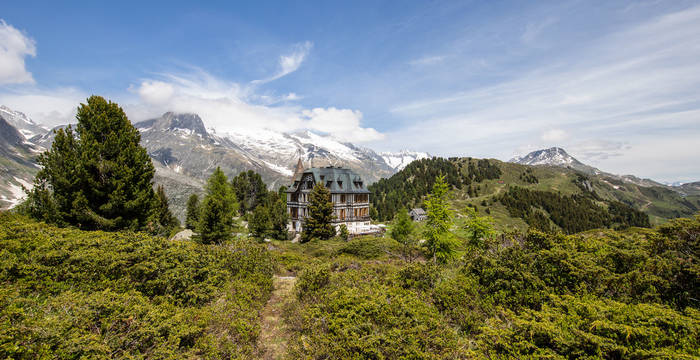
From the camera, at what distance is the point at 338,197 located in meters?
47.8

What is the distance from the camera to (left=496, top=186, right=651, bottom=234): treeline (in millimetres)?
95113

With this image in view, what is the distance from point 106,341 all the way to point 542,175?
715 ft

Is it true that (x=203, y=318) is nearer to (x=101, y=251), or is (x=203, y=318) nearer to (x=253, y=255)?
(x=101, y=251)

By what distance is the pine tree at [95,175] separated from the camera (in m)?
19.5

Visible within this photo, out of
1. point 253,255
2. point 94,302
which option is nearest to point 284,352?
point 94,302

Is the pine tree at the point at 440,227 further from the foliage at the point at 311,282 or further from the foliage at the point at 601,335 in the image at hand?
the foliage at the point at 601,335

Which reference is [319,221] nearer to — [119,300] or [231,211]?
[231,211]

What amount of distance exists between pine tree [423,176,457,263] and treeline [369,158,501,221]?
54.5 m

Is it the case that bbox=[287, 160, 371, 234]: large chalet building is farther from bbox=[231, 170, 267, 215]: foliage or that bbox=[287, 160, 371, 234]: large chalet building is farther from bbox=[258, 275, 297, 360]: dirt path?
bbox=[258, 275, 297, 360]: dirt path

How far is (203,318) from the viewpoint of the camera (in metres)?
Result: 8.04

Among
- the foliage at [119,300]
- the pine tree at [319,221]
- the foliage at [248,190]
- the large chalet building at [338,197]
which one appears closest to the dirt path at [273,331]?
the foliage at [119,300]

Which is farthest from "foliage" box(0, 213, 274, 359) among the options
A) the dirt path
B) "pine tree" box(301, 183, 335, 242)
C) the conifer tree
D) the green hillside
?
the green hillside

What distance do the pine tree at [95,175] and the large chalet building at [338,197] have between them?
27.6 meters

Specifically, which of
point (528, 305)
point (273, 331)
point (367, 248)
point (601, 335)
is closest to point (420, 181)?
point (367, 248)
